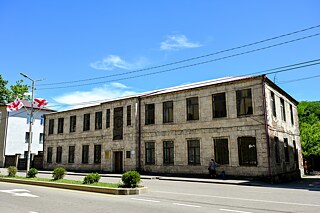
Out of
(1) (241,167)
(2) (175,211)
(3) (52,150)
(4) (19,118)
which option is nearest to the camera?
(2) (175,211)

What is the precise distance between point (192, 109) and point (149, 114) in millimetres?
4853

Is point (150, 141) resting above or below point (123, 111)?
below

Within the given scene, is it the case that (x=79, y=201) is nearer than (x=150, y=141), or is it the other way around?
(x=79, y=201)

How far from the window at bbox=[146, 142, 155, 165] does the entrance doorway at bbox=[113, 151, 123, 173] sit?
324cm

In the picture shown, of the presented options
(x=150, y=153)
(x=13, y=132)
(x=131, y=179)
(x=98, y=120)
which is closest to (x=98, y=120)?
(x=98, y=120)

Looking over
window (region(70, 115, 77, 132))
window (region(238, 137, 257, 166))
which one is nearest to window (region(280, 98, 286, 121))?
window (region(238, 137, 257, 166))

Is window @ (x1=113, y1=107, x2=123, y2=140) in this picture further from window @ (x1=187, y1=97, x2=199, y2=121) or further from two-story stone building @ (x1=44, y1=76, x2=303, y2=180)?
window @ (x1=187, y1=97, x2=199, y2=121)

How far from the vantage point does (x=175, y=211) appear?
8.59 m

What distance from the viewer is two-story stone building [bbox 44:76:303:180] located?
66.1 ft

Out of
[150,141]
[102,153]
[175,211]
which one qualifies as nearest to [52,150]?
[102,153]

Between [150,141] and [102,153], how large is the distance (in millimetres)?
6450

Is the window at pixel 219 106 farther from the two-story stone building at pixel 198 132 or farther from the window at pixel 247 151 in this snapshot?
the window at pixel 247 151

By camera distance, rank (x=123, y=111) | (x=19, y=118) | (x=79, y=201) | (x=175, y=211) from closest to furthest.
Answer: (x=175, y=211) < (x=79, y=201) < (x=123, y=111) < (x=19, y=118)

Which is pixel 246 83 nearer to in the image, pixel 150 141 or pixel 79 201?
pixel 150 141
